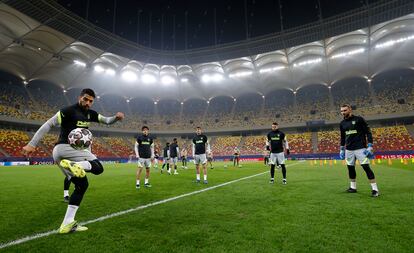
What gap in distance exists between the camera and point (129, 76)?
180 feet

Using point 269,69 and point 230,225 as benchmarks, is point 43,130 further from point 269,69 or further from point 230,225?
point 269,69

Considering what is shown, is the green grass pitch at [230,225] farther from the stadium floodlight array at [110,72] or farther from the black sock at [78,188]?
the stadium floodlight array at [110,72]

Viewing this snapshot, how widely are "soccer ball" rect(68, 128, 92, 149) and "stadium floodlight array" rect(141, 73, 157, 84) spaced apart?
55.2 meters

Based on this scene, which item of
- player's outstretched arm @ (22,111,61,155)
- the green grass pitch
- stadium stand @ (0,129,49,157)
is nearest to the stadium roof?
stadium stand @ (0,129,49,157)

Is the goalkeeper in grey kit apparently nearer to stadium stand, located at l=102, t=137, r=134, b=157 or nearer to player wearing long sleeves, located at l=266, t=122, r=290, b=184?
player wearing long sleeves, located at l=266, t=122, r=290, b=184

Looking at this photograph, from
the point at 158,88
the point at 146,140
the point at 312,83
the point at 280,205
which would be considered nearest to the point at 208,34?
the point at 158,88

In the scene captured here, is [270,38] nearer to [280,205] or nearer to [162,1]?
[162,1]

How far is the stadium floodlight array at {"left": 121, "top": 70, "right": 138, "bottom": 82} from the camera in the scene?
5389cm

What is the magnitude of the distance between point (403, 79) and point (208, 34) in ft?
126

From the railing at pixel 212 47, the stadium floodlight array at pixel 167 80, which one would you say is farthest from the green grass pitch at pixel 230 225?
the stadium floodlight array at pixel 167 80

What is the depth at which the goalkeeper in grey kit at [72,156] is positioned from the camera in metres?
3.92

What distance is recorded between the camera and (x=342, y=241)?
325 centimetres

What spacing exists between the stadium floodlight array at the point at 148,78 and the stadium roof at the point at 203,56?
91 millimetres

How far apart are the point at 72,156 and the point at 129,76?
178ft
